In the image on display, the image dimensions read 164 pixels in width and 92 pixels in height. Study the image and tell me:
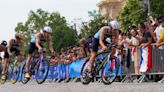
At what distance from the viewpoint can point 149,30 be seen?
666 inches

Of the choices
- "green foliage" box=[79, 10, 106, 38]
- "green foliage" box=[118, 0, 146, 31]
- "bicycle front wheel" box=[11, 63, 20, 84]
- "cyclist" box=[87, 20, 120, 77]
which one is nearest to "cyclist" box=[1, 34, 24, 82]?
"bicycle front wheel" box=[11, 63, 20, 84]

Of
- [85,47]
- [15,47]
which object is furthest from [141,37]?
[15,47]

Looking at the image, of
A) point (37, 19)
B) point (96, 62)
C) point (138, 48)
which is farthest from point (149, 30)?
point (37, 19)

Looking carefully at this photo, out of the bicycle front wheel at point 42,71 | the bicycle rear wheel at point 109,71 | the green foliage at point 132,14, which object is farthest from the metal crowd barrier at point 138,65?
the green foliage at point 132,14

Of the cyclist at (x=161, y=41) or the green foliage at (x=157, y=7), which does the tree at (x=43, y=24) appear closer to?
the green foliage at (x=157, y=7)

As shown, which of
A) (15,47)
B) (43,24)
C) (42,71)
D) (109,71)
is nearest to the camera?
(109,71)

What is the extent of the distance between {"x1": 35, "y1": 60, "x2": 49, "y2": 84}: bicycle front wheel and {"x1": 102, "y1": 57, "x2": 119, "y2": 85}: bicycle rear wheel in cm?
275

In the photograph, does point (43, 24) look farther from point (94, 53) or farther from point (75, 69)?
point (94, 53)

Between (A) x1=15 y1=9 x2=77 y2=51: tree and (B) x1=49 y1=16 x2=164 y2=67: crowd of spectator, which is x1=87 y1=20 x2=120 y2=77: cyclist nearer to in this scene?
(B) x1=49 y1=16 x2=164 y2=67: crowd of spectator

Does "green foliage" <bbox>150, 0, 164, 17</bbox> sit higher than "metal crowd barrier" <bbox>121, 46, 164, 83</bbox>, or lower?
higher

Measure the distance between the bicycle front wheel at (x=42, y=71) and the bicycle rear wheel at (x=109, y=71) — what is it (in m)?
2.75

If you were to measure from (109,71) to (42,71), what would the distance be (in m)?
3.09

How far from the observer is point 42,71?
674 inches

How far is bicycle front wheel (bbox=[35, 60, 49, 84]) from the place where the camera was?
1692cm
